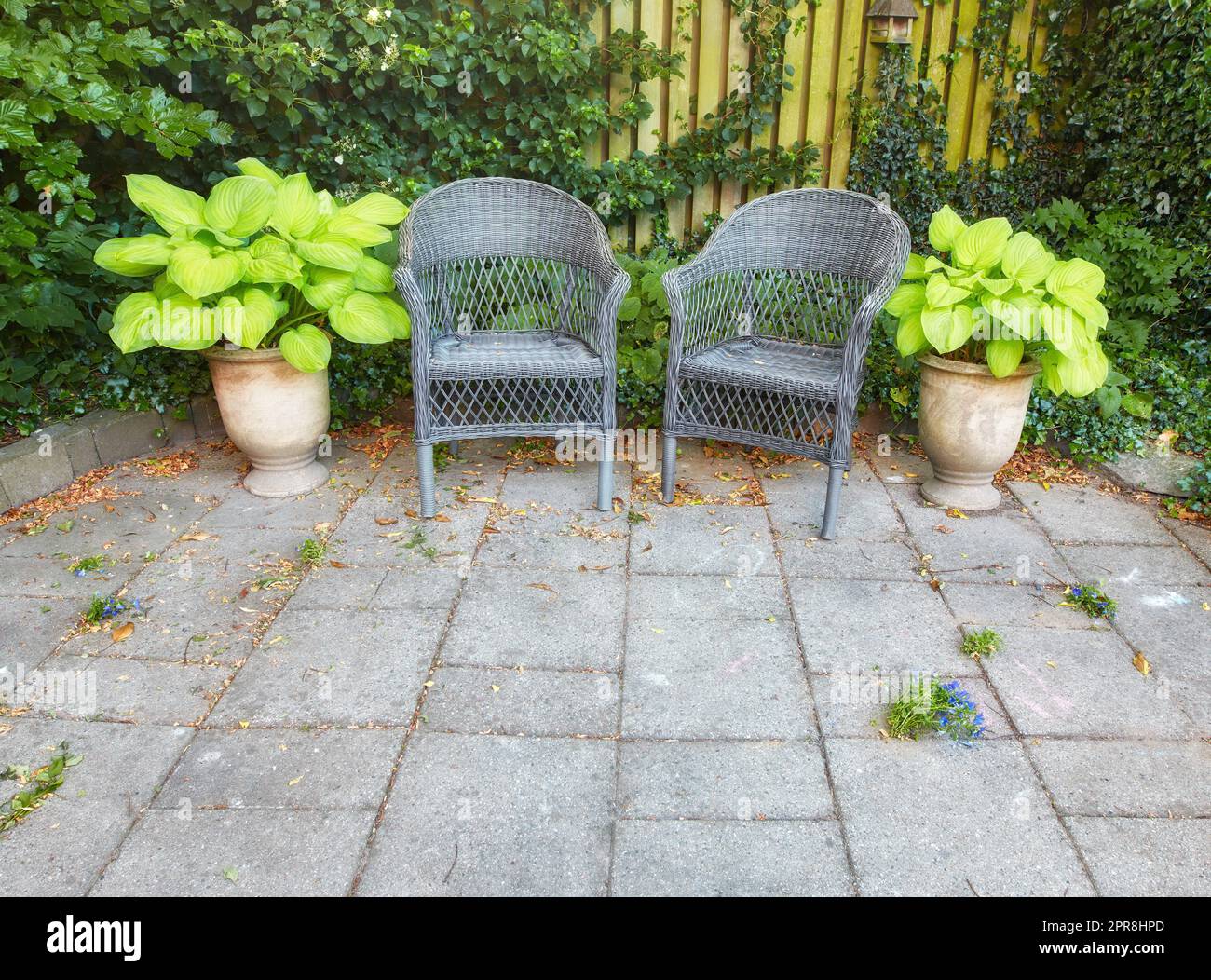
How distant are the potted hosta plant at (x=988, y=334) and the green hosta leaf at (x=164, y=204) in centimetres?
226

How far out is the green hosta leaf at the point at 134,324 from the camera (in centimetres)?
277

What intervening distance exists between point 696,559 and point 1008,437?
117 centimetres

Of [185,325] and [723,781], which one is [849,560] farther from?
[185,325]

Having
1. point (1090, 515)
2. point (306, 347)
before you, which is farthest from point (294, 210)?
point (1090, 515)

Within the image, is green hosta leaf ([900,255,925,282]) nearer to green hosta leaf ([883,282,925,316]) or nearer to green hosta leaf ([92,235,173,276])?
green hosta leaf ([883,282,925,316])

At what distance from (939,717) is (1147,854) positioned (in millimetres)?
474

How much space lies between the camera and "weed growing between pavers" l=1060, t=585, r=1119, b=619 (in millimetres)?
2566

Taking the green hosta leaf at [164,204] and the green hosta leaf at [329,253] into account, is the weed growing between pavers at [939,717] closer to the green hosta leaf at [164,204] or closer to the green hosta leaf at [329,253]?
the green hosta leaf at [329,253]

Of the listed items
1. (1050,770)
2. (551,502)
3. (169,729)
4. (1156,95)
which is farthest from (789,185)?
(169,729)

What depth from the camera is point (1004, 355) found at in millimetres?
2871

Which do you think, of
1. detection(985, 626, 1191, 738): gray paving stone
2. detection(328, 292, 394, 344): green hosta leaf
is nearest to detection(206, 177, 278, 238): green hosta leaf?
detection(328, 292, 394, 344): green hosta leaf

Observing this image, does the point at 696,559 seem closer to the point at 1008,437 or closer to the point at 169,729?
the point at 1008,437

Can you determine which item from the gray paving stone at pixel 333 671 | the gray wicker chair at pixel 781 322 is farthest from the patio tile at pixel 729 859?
the gray wicker chair at pixel 781 322

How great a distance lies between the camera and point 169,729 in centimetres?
209
